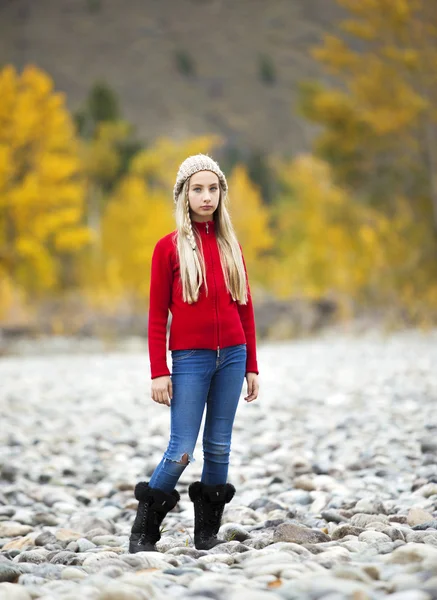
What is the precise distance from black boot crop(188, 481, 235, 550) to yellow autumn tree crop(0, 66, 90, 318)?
58.4 feet

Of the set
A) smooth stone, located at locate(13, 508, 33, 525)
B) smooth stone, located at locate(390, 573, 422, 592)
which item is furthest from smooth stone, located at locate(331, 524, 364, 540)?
smooth stone, located at locate(13, 508, 33, 525)

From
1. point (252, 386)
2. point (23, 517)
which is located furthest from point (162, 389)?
point (23, 517)

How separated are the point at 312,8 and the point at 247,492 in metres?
149

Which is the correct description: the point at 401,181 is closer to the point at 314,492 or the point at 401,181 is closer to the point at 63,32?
the point at 314,492

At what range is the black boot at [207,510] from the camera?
123 inches

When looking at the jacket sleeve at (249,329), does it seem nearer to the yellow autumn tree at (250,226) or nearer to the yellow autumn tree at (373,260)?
the yellow autumn tree at (373,260)

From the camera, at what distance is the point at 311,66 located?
382 ft

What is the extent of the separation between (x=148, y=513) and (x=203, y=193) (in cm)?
131

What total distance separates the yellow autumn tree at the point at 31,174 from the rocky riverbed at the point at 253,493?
11487 millimetres

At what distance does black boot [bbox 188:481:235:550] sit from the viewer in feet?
10.2

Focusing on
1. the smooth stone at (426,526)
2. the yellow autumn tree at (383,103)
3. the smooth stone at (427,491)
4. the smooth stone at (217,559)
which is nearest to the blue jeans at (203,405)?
the smooth stone at (217,559)

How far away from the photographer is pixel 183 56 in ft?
332

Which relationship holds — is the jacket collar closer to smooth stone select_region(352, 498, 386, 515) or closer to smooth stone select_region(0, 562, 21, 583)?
smooth stone select_region(0, 562, 21, 583)

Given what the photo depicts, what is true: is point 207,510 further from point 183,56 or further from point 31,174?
point 183,56
